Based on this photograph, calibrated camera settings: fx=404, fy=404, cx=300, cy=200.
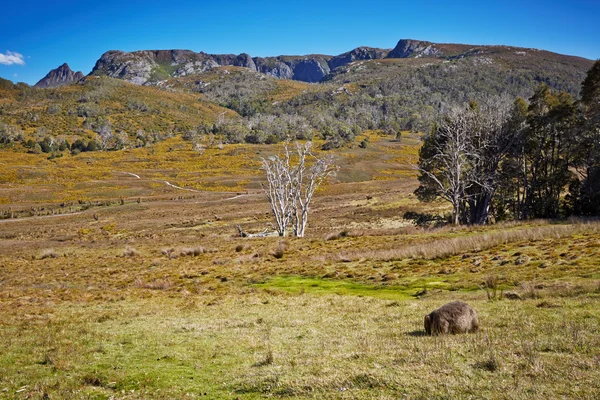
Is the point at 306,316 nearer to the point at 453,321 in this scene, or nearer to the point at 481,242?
the point at 453,321

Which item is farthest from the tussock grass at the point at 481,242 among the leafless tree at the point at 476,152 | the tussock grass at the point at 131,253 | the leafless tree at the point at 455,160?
the tussock grass at the point at 131,253

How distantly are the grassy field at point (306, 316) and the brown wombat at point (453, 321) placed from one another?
0.46 meters

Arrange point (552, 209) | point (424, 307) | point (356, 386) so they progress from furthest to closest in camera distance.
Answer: point (552, 209) < point (424, 307) < point (356, 386)

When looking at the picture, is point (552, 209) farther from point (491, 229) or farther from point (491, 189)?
point (491, 229)

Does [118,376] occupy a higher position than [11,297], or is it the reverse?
[118,376]

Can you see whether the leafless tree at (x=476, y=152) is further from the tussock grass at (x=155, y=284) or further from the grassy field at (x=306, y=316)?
the tussock grass at (x=155, y=284)

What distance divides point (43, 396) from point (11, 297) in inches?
748

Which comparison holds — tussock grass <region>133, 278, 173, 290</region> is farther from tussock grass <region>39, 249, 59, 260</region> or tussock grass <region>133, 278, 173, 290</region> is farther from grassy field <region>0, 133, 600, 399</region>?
tussock grass <region>39, 249, 59, 260</region>

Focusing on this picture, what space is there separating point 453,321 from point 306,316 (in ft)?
21.8

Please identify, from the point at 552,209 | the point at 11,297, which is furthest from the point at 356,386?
the point at 552,209

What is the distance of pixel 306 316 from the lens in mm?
15680

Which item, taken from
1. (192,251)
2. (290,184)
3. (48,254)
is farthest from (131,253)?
(290,184)

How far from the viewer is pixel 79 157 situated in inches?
6491

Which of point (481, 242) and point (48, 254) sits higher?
point (481, 242)
